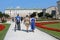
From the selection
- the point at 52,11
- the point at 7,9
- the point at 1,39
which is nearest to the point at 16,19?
the point at 1,39

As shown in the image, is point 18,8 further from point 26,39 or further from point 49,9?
point 26,39

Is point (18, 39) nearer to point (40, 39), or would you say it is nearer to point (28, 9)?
point (40, 39)

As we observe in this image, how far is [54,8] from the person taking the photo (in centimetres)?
14162

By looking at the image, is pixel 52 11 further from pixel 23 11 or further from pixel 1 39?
pixel 1 39

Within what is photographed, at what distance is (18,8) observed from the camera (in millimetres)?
156500

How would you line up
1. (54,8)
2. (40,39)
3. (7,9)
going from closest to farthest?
1. (40,39)
2. (54,8)
3. (7,9)

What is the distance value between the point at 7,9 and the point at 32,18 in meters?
134

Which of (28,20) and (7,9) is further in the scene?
(7,9)

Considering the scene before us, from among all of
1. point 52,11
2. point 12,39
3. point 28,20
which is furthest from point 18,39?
point 52,11

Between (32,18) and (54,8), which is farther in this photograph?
(54,8)

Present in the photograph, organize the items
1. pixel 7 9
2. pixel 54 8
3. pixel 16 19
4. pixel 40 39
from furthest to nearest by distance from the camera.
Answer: pixel 7 9
pixel 54 8
pixel 16 19
pixel 40 39

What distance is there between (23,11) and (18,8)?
16.2 ft

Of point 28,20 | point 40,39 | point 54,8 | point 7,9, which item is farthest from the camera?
point 7,9

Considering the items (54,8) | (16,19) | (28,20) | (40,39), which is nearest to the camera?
(40,39)
